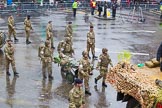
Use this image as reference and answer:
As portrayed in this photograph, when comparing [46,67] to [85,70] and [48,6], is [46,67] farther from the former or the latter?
[48,6]

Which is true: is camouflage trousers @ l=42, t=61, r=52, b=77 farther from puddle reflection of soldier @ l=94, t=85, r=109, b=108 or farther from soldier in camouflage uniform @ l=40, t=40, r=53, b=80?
puddle reflection of soldier @ l=94, t=85, r=109, b=108

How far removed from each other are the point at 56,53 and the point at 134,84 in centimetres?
1066

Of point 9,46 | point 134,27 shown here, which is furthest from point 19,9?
point 9,46

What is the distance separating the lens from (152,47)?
2314 centimetres

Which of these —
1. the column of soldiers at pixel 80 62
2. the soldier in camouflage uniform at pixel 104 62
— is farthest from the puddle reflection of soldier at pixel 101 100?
the soldier in camouflage uniform at pixel 104 62

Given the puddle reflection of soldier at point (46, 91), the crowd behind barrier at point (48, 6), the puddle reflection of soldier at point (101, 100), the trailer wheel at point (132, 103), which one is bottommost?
the puddle reflection of soldier at point (101, 100)

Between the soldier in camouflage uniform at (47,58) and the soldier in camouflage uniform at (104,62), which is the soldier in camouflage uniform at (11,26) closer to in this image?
the soldier in camouflage uniform at (47,58)

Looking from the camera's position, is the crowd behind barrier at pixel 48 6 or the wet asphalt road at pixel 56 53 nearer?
the wet asphalt road at pixel 56 53

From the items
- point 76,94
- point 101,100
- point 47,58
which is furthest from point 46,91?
point 76,94

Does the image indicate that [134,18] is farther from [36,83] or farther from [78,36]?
[36,83]

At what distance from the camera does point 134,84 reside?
9.84m

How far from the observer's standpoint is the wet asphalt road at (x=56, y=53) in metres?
13.4

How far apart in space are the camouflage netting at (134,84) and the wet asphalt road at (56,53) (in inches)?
97.7

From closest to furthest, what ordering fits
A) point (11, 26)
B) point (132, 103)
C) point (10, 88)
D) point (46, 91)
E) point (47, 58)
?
point (132, 103), point (46, 91), point (10, 88), point (47, 58), point (11, 26)
